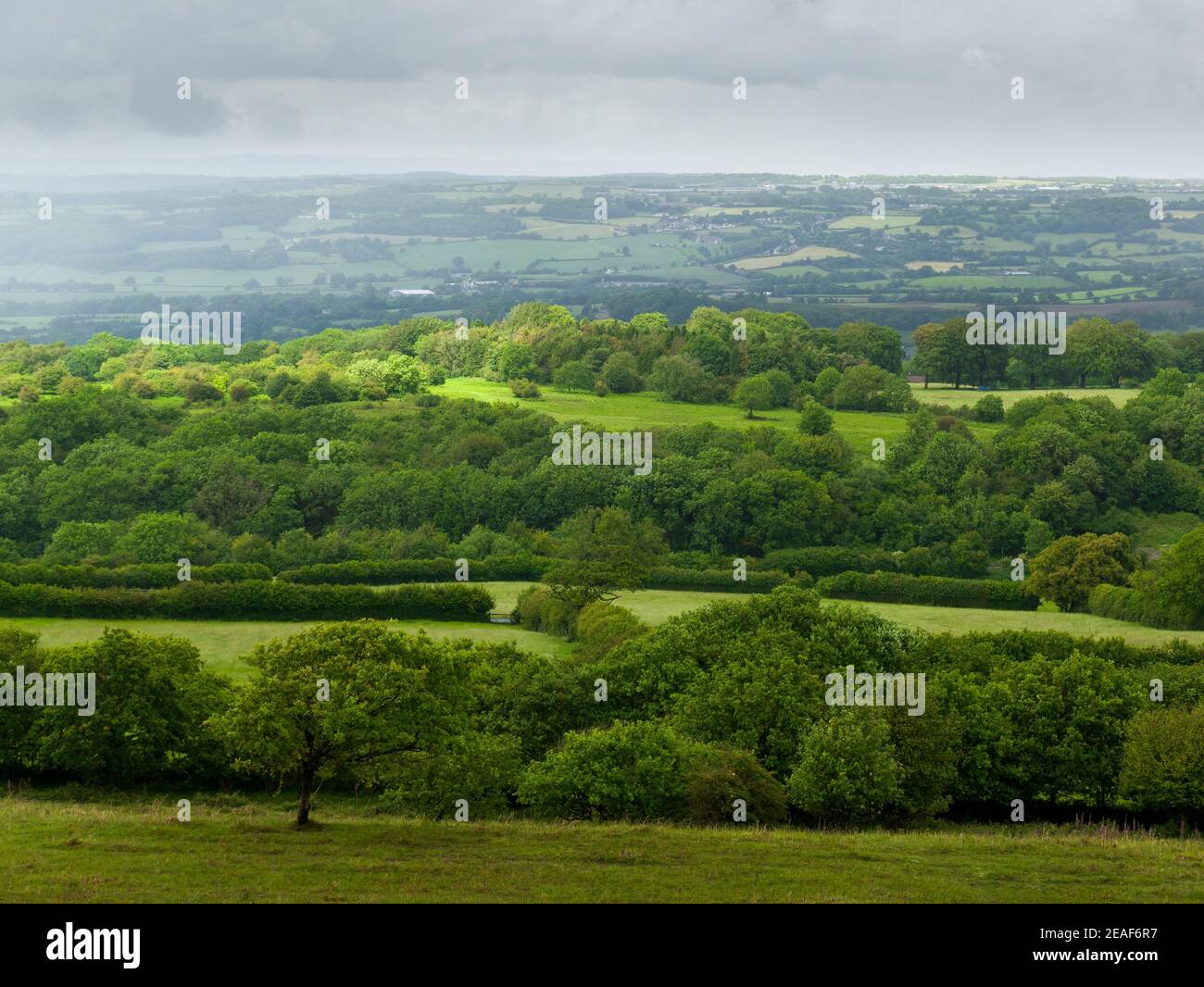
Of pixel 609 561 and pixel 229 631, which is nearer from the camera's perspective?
pixel 229 631

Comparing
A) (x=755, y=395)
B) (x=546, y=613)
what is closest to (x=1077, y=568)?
(x=546, y=613)

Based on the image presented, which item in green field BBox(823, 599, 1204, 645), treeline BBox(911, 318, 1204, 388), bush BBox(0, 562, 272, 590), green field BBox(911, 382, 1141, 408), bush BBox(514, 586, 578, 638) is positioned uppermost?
treeline BBox(911, 318, 1204, 388)

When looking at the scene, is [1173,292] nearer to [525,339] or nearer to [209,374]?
[525,339]

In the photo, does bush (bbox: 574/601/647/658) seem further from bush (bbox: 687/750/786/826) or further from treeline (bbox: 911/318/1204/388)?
treeline (bbox: 911/318/1204/388)

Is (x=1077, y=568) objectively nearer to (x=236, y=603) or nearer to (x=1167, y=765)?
(x=1167, y=765)

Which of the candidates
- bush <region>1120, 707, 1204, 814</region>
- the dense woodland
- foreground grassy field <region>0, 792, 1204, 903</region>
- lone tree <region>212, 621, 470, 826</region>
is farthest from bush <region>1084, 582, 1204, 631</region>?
lone tree <region>212, 621, 470, 826</region>

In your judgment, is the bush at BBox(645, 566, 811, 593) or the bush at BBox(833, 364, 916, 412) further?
the bush at BBox(833, 364, 916, 412)

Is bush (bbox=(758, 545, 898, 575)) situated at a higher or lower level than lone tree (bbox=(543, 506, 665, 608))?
lower
